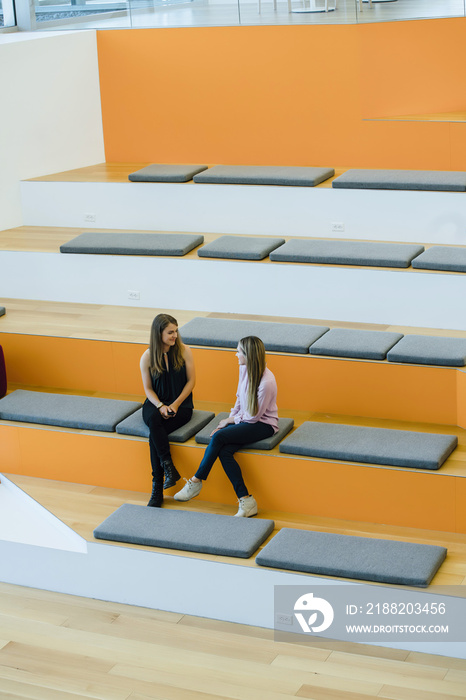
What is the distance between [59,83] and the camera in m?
7.38

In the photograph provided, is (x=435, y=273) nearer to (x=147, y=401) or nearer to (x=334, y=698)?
(x=147, y=401)

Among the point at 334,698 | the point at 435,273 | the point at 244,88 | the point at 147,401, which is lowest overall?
the point at 334,698

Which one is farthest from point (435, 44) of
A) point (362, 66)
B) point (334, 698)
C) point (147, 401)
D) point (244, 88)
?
point (334, 698)

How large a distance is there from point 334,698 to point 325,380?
6.06 ft

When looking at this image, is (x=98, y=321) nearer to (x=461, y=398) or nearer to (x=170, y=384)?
(x=170, y=384)

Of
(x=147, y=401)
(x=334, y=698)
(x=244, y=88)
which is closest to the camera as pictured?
(x=334, y=698)

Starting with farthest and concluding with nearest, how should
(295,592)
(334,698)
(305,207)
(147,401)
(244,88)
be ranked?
(244,88)
(305,207)
(147,401)
(295,592)
(334,698)

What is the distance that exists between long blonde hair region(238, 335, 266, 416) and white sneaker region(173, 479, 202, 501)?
0.50 metres

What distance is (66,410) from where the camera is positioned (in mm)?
5465

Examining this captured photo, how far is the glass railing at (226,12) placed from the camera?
A: 678cm

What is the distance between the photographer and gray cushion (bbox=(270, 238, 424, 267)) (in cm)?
563

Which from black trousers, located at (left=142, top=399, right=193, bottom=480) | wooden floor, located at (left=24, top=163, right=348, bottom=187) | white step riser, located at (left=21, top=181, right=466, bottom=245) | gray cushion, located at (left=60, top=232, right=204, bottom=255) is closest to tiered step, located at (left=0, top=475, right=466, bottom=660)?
black trousers, located at (left=142, top=399, right=193, bottom=480)

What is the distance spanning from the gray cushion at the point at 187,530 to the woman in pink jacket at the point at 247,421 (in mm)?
198

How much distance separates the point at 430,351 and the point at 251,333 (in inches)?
41.8
